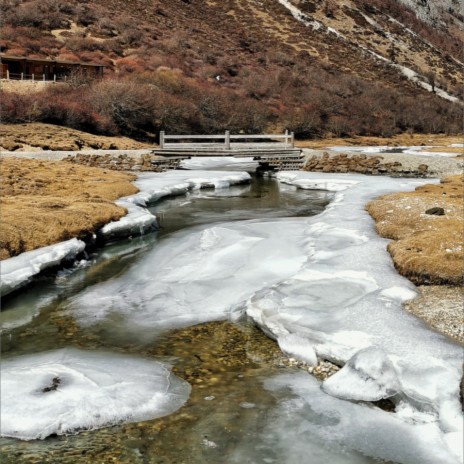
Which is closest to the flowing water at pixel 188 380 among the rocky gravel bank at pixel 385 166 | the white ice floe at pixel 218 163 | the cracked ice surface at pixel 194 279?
the cracked ice surface at pixel 194 279

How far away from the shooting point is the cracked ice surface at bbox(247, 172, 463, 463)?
5750 millimetres

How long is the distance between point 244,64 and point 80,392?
6380 cm

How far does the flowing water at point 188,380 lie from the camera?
5.19 meters

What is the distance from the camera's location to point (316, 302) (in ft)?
27.9

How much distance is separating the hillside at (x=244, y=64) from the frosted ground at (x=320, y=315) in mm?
28700

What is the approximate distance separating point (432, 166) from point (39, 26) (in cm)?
4654

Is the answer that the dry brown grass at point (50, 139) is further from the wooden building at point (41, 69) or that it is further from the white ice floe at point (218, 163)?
the wooden building at point (41, 69)

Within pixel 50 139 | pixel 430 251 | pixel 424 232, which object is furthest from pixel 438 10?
pixel 430 251

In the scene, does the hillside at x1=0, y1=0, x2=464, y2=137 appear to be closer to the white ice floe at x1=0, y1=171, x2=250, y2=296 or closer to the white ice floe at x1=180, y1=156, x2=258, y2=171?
the white ice floe at x1=180, y1=156, x2=258, y2=171

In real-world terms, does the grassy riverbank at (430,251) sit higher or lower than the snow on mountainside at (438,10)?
lower

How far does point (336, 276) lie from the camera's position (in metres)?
9.69

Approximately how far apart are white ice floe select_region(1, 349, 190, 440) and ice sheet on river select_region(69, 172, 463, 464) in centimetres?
130

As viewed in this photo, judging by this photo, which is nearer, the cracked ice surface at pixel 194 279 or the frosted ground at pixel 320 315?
the frosted ground at pixel 320 315

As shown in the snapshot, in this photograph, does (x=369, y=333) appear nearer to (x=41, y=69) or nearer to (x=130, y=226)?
(x=130, y=226)
